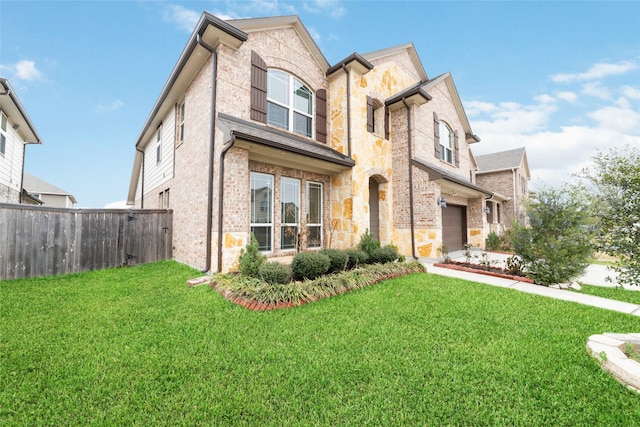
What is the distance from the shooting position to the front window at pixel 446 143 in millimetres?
12711

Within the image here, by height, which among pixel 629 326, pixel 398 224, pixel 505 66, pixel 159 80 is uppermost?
pixel 505 66

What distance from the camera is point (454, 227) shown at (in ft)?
40.5

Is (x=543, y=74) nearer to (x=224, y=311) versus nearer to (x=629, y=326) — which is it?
(x=629, y=326)

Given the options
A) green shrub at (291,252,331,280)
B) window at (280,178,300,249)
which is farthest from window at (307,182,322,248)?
green shrub at (291,252,331,280)

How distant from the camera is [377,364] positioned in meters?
2.73

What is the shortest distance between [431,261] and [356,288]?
498 cm

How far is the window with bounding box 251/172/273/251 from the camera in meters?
7.26

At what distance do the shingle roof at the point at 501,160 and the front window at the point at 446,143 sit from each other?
31.2 ft

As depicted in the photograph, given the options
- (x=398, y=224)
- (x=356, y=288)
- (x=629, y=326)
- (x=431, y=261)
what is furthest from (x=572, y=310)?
(x=398, y=224)

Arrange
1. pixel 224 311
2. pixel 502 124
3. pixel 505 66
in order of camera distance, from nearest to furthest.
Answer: pixel 224 311
pixel 505 66
pixel 502 124

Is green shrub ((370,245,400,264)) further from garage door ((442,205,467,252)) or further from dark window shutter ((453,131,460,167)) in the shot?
dark window shutter ((453,131,460,167))

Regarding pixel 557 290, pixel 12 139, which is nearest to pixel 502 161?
pixel 557 290

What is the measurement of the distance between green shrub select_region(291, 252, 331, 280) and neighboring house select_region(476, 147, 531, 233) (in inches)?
684

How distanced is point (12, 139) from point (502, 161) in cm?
3069
